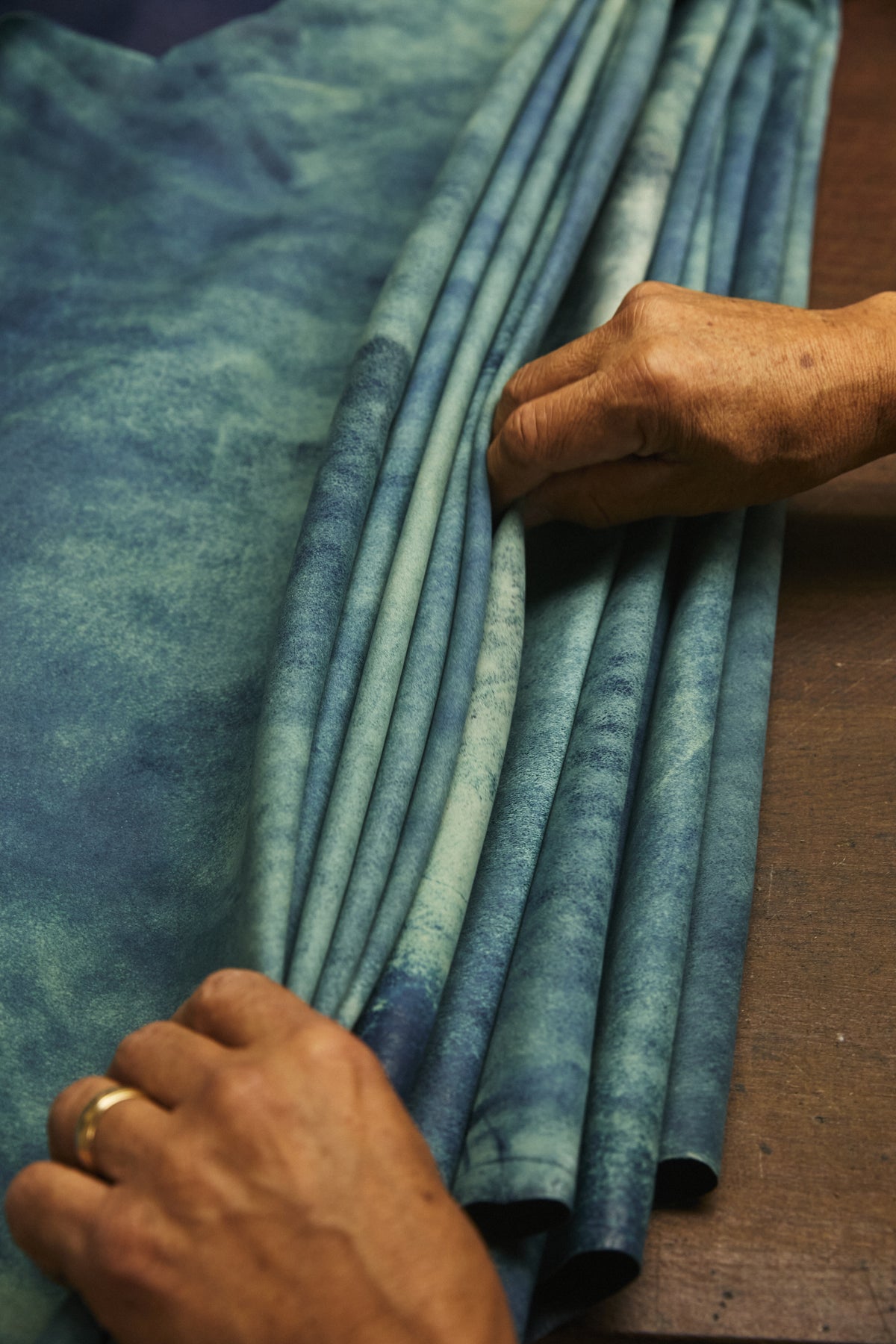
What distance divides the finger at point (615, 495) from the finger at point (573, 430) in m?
0.01

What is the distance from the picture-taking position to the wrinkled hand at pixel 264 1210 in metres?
0.42

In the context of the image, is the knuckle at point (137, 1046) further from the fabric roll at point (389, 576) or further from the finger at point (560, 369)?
the finger at point (560, 369)

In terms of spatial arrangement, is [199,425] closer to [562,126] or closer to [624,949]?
[562,126]

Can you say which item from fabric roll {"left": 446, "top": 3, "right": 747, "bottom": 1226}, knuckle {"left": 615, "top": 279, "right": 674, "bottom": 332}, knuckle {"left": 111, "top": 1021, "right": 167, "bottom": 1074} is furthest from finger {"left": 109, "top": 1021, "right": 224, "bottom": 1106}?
→ knuckle {"left": 615, "top": 279, "right": 674, "bottom": 332}

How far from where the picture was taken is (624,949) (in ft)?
1.86

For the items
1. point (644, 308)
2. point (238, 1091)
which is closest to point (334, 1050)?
point (238, 1091)

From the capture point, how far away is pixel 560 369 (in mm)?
730

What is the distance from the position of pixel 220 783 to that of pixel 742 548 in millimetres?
419

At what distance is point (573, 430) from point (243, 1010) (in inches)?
16.5

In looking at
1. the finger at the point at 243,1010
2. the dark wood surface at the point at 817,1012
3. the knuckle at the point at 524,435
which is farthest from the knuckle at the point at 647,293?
the finger at the point at 243,1010

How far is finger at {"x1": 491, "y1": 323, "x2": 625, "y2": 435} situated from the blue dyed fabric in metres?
0.02

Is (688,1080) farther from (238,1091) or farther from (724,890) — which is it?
(238,1091)

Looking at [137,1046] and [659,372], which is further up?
[659,372]

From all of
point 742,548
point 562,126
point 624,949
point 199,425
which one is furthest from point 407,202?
point 624,949
